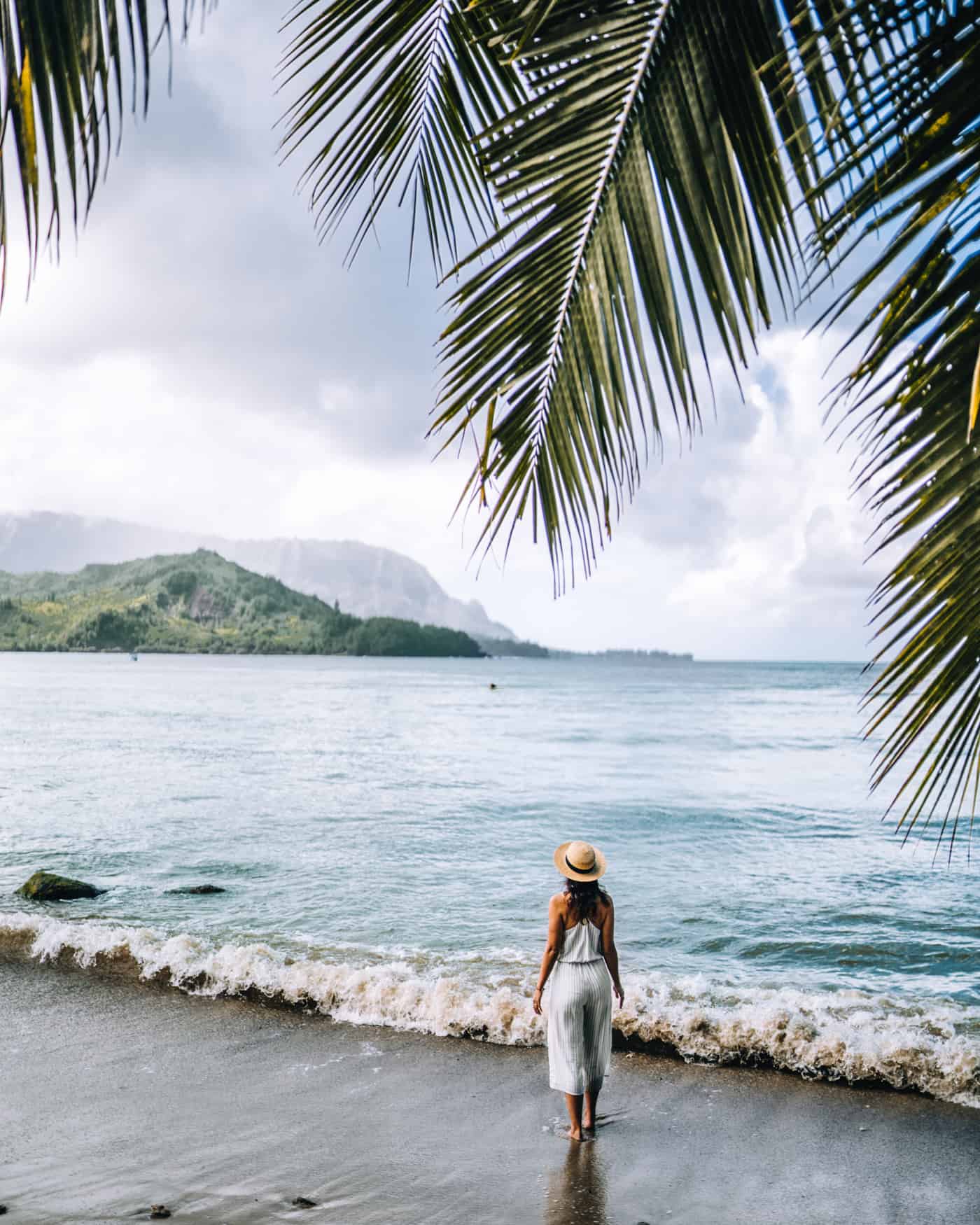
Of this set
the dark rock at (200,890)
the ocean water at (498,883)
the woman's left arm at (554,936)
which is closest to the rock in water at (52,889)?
the ocean water at (498,883)

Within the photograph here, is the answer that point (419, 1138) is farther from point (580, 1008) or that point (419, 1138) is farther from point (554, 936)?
point (554, 936)

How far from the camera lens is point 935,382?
196cm

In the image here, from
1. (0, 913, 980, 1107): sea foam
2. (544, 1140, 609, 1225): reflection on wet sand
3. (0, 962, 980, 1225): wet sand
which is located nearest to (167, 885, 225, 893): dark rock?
(0, 913, 980, 1107): sea foam

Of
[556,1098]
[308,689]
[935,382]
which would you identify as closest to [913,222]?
Answer: [935,382]

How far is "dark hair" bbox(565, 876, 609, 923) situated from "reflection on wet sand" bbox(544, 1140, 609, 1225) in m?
1.42

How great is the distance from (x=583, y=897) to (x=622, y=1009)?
123 inches

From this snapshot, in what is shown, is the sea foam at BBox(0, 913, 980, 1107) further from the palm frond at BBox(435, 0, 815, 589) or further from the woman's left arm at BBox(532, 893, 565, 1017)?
the palm frond at BBox(435, 0, 815, 589)

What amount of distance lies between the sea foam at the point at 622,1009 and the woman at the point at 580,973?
8.51ft

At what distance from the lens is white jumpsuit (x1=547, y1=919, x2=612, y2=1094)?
561 cm

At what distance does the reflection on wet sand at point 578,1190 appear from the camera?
16.4 ft

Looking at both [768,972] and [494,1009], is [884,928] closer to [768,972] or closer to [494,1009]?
[768,972]

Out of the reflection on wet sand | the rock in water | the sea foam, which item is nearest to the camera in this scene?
the reflection on wet sand

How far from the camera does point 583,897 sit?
567cm

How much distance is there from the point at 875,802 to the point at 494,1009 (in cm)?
2136
